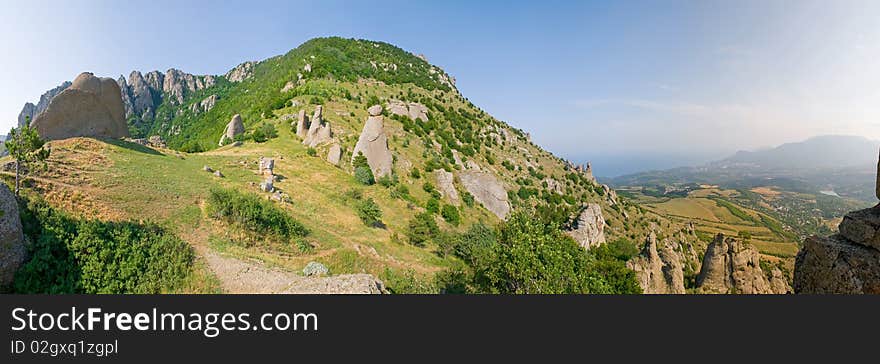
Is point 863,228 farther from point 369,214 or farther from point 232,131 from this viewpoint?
point 232,131

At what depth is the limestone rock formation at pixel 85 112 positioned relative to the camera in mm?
15870

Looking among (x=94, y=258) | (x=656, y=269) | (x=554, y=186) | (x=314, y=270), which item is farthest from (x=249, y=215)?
(x=554, y=186)

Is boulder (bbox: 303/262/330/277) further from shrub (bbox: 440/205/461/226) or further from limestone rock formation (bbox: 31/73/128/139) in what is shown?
shrub (bbox: 440/205/461/226)

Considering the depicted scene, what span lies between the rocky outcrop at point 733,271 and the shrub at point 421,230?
63.3ft

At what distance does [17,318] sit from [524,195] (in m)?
48.5

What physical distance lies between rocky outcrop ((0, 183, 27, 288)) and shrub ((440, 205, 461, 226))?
2594 cm

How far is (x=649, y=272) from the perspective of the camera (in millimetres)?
20891

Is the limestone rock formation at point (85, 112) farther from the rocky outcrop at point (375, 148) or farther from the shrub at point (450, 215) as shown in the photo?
the shrub at point (450, 215)

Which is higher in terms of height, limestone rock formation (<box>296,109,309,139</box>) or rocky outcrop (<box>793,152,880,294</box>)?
limestone rock formation (<box>296,109,309,139</box>)

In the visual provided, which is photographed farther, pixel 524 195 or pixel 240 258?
pixel 524 195

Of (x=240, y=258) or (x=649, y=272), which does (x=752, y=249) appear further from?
(x=240, y=258)

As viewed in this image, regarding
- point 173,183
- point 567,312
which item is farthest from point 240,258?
point 567,312

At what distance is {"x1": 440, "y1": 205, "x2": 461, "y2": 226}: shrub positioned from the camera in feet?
103

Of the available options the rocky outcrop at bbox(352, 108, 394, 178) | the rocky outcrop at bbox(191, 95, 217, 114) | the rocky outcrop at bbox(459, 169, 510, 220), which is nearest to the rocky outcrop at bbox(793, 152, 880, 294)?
the rocky outcrop at bbox(352, 108, 394, 178)
